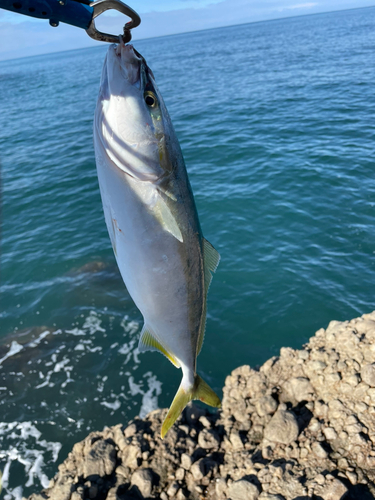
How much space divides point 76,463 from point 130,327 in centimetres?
372

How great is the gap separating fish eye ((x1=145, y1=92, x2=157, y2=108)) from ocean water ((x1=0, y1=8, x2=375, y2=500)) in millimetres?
6045

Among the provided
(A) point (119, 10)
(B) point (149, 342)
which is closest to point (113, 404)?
(B) point (149, 342)

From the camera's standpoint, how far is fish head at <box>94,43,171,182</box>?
2176 millimetres

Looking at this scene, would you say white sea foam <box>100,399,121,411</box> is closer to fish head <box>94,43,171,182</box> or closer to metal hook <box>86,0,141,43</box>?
fish head <box>94,43,171,182</box>

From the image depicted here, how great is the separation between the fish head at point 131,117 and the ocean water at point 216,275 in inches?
230

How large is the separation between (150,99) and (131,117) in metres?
0.18

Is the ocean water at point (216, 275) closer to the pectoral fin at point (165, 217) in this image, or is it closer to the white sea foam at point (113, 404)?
the white sea foam at point (113, 404)

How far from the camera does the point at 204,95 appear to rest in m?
26.5

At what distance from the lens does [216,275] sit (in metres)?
9.64

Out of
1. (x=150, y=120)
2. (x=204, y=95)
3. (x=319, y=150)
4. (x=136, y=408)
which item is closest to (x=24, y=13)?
(x=150, y=120)

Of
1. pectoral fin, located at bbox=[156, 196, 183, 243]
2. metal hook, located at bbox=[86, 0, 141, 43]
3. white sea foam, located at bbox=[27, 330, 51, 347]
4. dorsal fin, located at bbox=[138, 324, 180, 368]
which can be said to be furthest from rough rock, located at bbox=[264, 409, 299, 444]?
white sea foam, located at bbox=[27, 330, 51, 347]

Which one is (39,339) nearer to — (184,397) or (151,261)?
(184,397)

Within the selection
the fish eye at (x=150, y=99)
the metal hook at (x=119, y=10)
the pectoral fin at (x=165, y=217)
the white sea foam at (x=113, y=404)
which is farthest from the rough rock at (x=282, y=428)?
the metal hook at (x=119, y=10)

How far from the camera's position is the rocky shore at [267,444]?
4.07 meters
